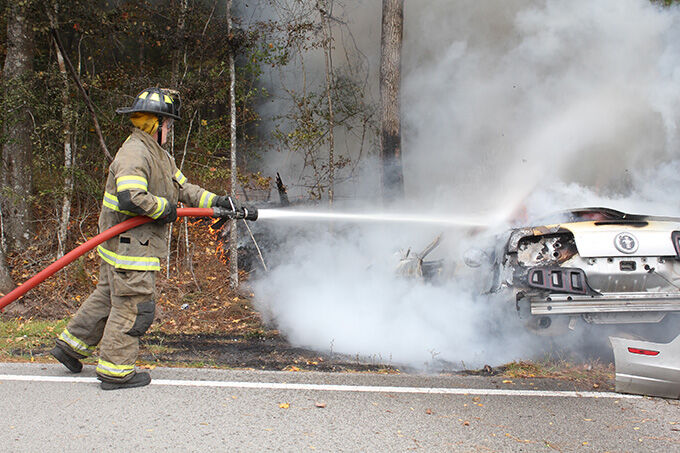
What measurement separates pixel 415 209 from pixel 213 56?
4.14 meters

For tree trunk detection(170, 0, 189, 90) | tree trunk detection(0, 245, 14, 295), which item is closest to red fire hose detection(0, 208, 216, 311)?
tree trunk detection(0, 245, 14, 295)

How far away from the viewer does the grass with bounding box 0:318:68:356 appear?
5.04 metres

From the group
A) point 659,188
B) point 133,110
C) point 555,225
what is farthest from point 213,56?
point 659,188

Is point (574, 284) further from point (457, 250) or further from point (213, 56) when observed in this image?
point (213, 56)

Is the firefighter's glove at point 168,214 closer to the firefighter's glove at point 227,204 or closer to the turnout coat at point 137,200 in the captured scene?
the turnout coat at point 137,200

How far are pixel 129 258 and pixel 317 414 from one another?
168 cm

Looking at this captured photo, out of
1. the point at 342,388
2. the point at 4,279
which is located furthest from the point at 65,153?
the point at 342,388

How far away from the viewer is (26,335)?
5.67 metres

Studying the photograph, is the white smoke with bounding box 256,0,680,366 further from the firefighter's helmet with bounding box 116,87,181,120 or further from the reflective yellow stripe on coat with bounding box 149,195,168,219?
the firefighter's helmet with bounding box 116,87,181,120

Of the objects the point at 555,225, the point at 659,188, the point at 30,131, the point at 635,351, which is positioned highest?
the point at 30,131

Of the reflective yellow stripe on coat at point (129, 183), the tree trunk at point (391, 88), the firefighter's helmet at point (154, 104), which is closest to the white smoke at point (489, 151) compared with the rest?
the tree trunk at point (391, 88)

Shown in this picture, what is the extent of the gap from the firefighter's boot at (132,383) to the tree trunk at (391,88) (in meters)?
5.98

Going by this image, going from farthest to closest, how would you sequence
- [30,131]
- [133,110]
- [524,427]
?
[30,131], [133,110], [524,427]

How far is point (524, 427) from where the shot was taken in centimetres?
348
